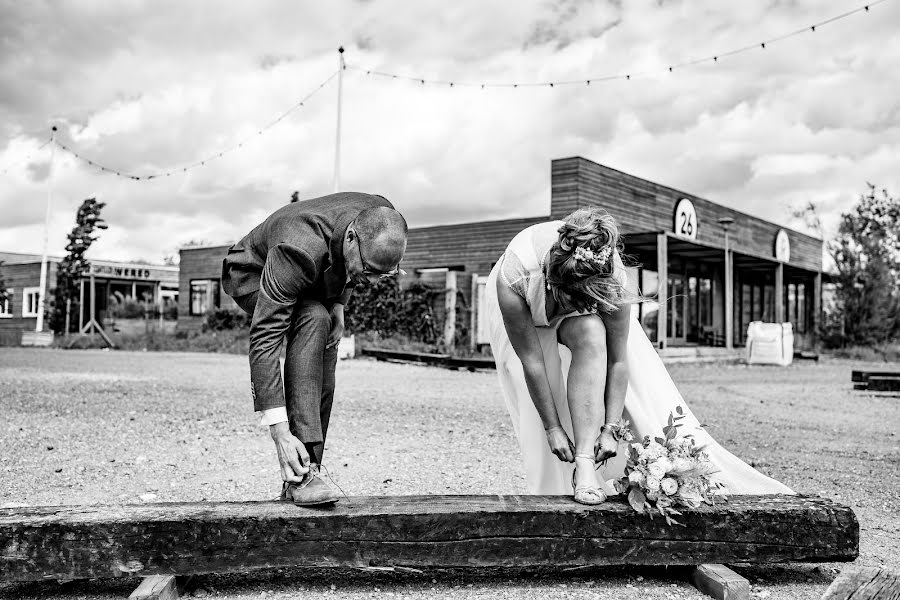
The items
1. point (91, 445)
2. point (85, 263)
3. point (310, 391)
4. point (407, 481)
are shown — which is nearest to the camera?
point (310, 391)

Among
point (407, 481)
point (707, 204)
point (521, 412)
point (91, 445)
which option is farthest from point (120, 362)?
point (707, 204)

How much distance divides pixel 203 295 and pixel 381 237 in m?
28.8

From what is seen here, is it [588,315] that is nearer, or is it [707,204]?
[588,315]

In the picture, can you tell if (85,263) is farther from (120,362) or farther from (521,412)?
(521,412)

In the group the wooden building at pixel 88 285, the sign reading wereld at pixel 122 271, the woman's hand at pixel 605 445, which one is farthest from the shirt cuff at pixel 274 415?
the sign reading wereld at pixel 122 271

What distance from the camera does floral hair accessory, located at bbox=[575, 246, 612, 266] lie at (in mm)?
2680

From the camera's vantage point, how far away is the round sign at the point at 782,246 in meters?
25.5

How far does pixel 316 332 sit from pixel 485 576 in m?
1.06

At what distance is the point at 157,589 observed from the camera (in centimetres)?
233

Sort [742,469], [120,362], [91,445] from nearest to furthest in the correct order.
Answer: [742,469] → [91,445] → [120,362]

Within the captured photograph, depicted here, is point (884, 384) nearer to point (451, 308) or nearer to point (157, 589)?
point (451, 308)

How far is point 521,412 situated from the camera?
3.27 meters

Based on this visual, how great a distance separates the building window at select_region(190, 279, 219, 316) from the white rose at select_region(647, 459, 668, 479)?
2724 centimetres

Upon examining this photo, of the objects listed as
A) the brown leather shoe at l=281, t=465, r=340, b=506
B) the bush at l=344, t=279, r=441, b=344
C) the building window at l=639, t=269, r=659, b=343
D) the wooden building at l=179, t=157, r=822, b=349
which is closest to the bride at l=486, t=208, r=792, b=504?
the brown leather shoe at l=281, t=465, r=340, b=506
